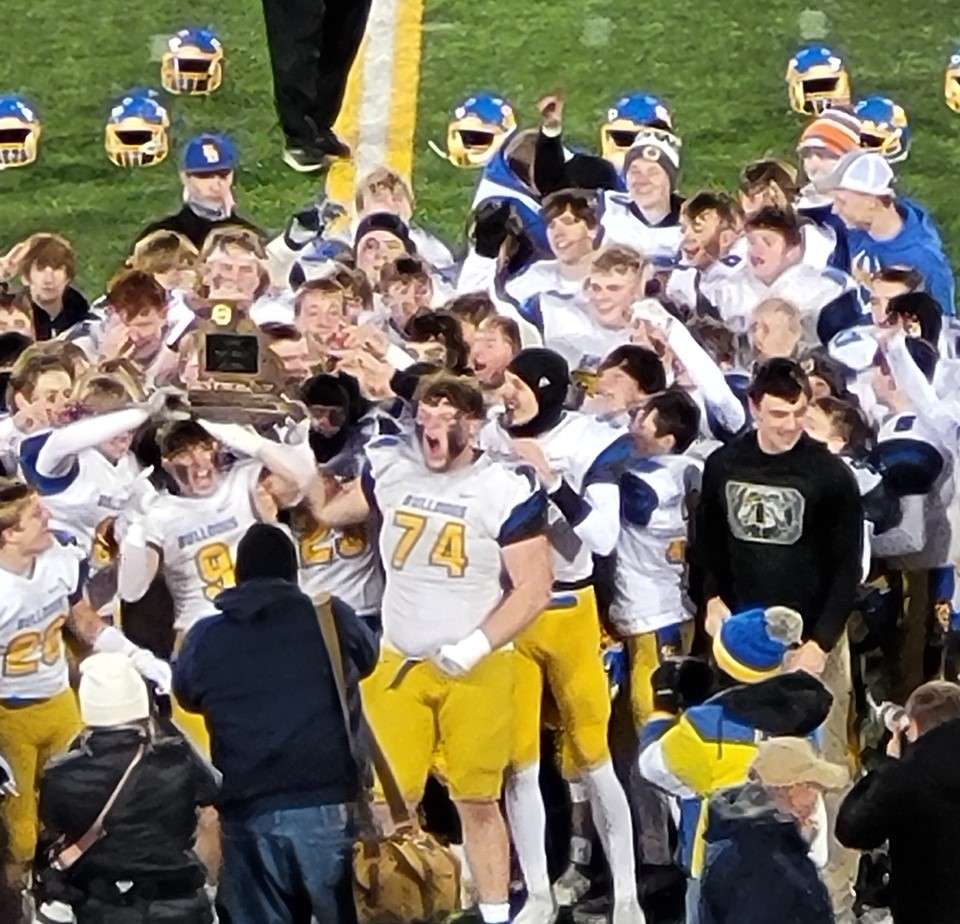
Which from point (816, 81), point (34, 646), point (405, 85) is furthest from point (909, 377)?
point (405, 85)

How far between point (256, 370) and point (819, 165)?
269 centimetres

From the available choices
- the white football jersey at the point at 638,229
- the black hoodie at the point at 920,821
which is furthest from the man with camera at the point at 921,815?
the white football jersey at the point at 638,229

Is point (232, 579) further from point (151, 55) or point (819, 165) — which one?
point (151, 55)

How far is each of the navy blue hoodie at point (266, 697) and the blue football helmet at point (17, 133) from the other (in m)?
4.78

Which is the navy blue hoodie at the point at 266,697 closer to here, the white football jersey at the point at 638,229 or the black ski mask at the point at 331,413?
the black ski mask at the point at 331,413

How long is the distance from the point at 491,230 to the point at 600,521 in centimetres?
177

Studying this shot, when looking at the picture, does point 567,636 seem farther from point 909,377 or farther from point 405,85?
point 405,85

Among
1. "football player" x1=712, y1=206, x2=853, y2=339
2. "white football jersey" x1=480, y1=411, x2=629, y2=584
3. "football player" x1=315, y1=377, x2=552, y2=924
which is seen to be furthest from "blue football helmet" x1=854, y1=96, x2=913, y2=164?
"football player" x1=315, y1=377, x2=552, y2=924

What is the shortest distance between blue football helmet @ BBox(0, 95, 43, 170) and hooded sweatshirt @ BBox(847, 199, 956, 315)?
3816 mm

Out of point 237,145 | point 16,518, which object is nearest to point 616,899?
point 16,518

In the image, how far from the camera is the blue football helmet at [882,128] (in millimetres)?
8891

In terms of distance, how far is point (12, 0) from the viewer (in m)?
11.6

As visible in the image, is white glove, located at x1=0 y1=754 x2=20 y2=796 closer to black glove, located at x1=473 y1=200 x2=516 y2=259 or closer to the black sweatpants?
black glove, located at x1=473 y1=200 x2=516 y2=259

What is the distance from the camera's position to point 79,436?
20.7ft
